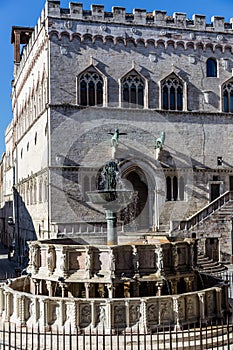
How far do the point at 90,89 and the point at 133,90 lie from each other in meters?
2.69

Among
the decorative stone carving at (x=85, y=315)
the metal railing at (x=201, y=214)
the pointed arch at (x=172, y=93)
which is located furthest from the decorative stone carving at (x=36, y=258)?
the pointed arch at (x=172, y=93)

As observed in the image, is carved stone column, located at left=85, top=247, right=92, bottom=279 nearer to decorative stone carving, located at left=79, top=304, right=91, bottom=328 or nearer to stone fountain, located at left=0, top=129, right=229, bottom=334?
stone fountain, located at left=0, top=129, right=229, bottom=334

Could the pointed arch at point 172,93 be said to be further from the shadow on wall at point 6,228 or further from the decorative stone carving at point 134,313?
the decorative stone carving at point 134,313

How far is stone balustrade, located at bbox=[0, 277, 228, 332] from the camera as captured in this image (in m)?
12.6

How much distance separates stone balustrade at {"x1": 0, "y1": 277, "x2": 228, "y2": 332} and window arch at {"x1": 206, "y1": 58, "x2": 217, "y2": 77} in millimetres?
21213

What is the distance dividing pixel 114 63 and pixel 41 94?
16.4 ft

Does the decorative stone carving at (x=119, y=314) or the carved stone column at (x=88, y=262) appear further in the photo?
the carved stone column at (x=88, y=262)

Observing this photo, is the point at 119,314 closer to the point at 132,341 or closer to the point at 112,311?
the point at 112,311

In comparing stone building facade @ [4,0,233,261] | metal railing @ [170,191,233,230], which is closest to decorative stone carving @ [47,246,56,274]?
stone building facade @ [4,0,233,261]

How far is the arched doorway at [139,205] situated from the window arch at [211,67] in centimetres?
799

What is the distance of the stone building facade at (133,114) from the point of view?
28969 millimetres

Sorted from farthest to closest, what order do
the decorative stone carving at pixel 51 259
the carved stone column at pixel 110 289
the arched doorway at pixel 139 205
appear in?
1. the arched doorway at pixel 139 205
2. the decorative stone carving at pixel 51 259
3. the carved stone column at pixel 110 289

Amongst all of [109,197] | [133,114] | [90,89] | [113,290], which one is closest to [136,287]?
[113,290]

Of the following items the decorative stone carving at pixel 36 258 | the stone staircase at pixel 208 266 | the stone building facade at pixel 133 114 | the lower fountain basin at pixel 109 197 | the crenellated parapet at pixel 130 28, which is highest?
the crenellated parapet at pixel 130 28
